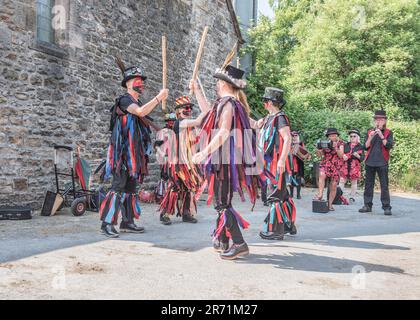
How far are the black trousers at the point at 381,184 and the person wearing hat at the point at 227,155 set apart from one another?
18.2 feet

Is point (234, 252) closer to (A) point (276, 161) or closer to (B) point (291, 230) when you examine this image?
(A) point (276, 161)

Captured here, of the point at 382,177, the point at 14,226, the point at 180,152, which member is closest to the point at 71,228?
the point at 14,226

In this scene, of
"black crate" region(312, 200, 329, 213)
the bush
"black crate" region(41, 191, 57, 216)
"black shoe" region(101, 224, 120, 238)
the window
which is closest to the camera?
"black shoe" region(101, 224, 120, 238)

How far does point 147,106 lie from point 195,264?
7.08 feet

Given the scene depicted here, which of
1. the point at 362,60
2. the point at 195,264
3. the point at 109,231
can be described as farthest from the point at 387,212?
the point at 362,60

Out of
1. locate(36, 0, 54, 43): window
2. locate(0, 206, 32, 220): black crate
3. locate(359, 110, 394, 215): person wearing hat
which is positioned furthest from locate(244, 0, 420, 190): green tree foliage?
locate(0, 206, 32, 220): black crate

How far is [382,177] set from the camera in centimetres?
982

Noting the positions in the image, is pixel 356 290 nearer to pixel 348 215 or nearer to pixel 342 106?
pixel 348 215

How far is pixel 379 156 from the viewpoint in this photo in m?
9.87

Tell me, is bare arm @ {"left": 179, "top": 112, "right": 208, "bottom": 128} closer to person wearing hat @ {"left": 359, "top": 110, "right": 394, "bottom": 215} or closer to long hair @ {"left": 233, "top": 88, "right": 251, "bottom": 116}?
long hair @ {"left": 233, "top": 88, "right": 251, "bottom": 116}

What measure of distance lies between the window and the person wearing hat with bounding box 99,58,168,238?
375cm

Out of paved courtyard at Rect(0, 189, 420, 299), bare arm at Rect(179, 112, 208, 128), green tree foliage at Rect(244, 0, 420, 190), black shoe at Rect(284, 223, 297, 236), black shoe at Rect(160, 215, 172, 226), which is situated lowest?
paved courtyard at Rect(0, 189, 420, 299)

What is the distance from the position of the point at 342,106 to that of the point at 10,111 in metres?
19.7

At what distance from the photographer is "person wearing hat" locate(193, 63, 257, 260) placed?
4.90m
